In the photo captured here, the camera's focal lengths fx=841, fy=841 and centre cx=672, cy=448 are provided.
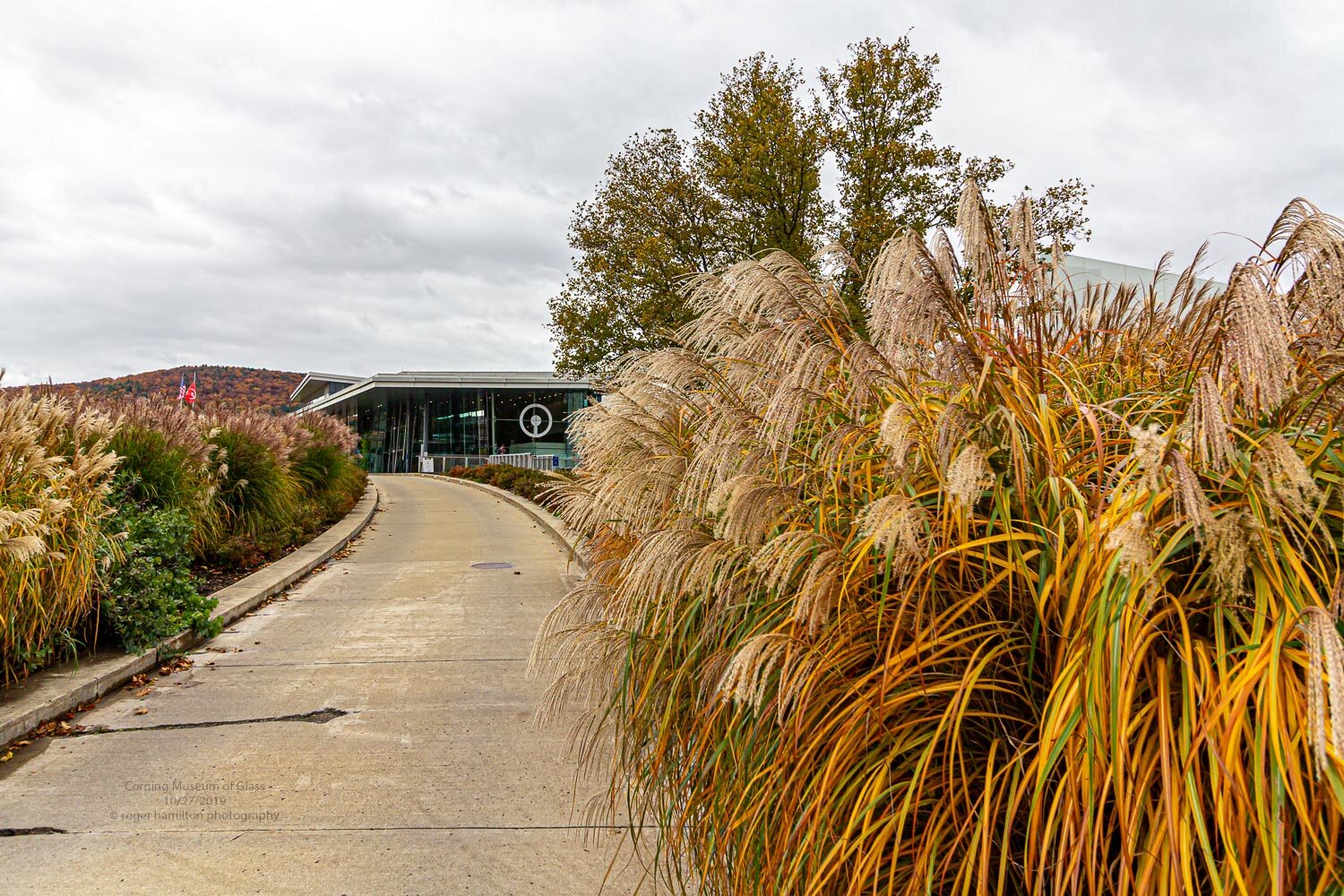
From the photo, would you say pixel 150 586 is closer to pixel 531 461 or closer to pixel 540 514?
pixel 540 514

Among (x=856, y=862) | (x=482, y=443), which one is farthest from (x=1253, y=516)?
(x=482, y=443)

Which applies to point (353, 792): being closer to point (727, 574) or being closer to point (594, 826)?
point (594, 826)

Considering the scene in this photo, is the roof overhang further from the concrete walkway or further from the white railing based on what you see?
the concrete walkway

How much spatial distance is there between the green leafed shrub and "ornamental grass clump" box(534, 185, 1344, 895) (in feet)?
15.8

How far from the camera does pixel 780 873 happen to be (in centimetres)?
210

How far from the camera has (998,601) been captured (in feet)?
7.27

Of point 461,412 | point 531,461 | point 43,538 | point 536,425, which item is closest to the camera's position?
point 43,538

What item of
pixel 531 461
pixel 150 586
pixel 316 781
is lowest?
pixel 316 781

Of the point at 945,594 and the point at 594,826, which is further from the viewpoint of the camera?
the point at 594,826

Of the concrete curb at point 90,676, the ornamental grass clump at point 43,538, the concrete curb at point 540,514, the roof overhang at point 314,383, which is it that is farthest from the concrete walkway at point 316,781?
the roof overhang at point 314,383

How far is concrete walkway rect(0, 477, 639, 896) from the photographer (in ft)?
11.2

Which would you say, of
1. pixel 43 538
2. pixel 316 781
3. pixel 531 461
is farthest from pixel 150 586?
pixel 531 461

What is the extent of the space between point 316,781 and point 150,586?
316 cm

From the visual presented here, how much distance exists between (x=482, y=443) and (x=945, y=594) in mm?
A: 56007
